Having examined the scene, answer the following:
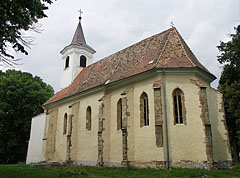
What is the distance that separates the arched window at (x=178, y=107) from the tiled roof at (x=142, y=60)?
6.22 feet

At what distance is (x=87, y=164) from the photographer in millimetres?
19312

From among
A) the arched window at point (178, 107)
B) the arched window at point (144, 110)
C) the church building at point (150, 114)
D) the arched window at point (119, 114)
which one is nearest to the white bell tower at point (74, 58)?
the church building at point (150, 114)

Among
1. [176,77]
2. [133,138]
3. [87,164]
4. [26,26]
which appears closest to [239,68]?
[176,77]

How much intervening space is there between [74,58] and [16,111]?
468 inches

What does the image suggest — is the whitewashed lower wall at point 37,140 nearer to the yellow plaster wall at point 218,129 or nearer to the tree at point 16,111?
the tree at point 16,111

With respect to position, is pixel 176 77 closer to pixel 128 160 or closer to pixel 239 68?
pixel 128 160

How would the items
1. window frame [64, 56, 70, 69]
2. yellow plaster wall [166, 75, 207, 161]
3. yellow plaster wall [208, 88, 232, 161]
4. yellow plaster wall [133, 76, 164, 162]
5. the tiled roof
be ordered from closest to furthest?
1. yellow plaster wall [166, 75, 207, 161]
2. yellow plaster wall [133, 76, 164, 162]
3. yellow plaster wall [208, 88, 232, 161]
4. the tiled roof
5. window frame [64, 56, 70, 69]

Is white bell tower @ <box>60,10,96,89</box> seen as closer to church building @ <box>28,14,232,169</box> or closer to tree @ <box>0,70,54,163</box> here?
church building @ <box>28,14,232,169</box>

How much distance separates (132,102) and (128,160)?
413cm

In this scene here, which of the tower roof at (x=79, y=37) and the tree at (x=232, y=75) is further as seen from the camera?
the tower roof at (x=79, y=37)

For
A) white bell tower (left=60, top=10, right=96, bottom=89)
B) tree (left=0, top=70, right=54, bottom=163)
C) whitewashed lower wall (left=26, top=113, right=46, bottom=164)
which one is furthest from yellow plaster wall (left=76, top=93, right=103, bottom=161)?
tree (left=0, top=70, right=54, bottom=163)

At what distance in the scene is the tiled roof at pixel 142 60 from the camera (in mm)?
16891

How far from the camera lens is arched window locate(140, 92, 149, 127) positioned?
16578 mm

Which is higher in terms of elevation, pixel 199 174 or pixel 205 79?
pixel 205 79
